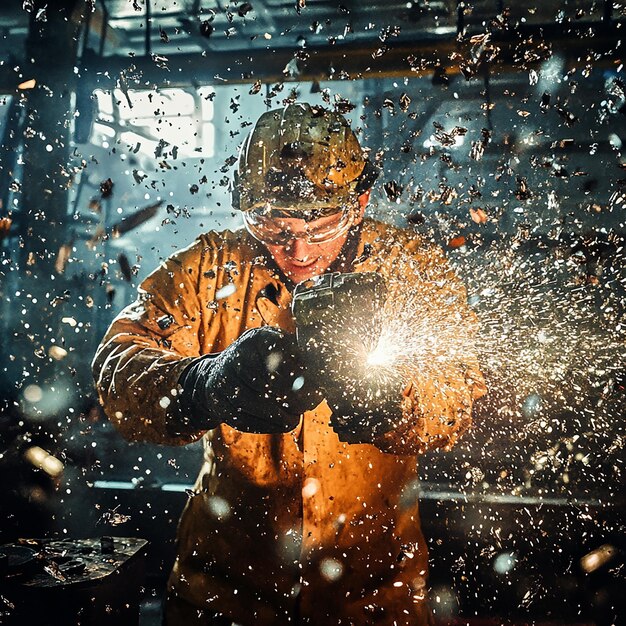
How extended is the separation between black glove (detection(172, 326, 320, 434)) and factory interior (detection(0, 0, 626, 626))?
0.45 m

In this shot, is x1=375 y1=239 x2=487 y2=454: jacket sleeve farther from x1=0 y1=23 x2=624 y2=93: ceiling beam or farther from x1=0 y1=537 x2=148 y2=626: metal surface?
x1=0 y1=23 x2=624 y2=93: ceiling beam

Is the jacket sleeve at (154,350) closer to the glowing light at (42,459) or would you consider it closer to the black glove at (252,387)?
the black glove at (252,387)

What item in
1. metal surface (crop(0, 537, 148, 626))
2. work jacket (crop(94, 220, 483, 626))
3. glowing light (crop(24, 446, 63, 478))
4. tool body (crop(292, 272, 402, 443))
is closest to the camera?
tool body (crop(292, 272, 402, 443))

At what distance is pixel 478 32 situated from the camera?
5.82 feet

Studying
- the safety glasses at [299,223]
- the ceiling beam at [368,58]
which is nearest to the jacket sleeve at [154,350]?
the safety glasses at [299,223]

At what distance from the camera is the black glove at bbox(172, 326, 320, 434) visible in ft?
2.99

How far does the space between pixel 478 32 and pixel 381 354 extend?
146 centimetres

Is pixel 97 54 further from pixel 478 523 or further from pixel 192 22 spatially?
pixel 478 523

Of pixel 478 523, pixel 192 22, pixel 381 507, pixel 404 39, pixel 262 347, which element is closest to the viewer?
pixel 262 347

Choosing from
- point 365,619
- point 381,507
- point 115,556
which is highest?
point 381,507

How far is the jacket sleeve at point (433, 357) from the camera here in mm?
1077

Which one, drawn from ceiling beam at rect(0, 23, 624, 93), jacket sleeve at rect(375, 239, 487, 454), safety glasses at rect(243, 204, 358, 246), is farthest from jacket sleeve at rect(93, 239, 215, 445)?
ceiling beam at rect(0, 23, 624, 93)

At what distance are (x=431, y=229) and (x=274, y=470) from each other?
208 centimetres

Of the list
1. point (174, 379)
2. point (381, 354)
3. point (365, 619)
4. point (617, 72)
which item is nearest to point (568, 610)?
point (365, 619)
